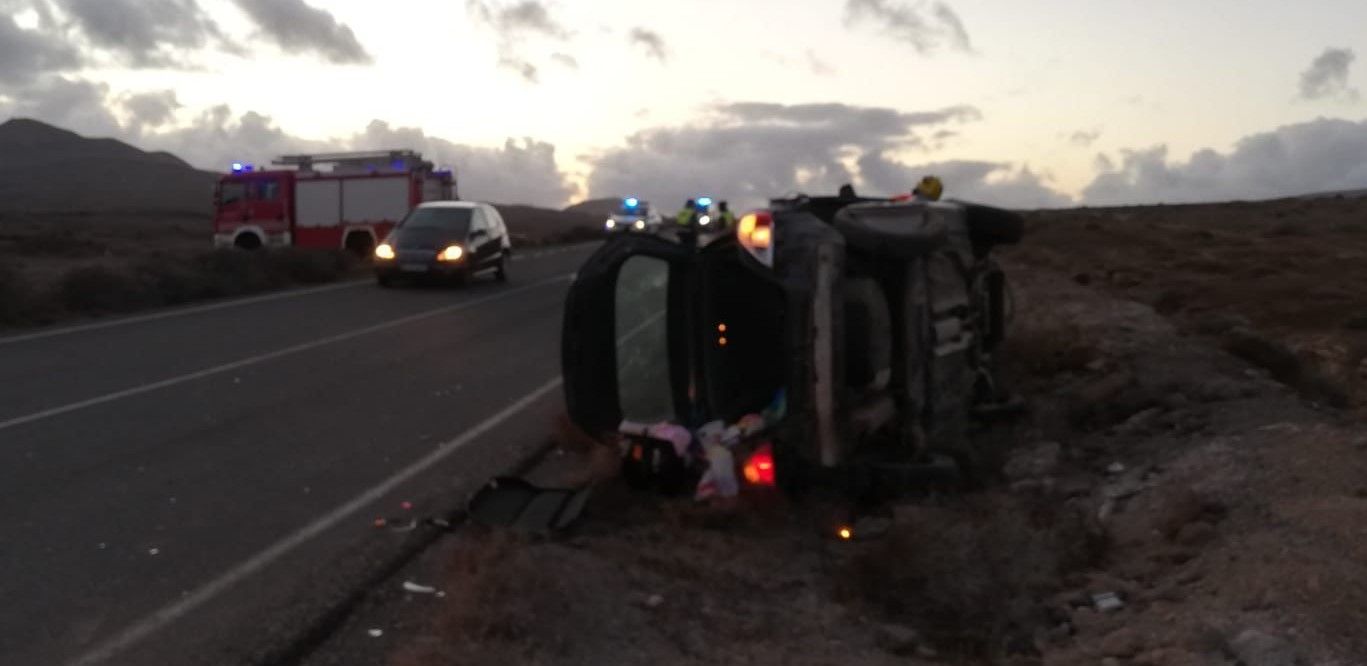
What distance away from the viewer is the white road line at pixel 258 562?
6191mm

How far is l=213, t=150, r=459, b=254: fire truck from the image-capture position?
118ft

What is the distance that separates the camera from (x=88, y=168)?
187500 mm

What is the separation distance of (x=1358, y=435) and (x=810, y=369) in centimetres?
353

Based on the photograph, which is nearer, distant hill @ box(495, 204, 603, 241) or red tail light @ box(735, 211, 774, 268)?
red tail light @ box(735, 211, 774, 268)

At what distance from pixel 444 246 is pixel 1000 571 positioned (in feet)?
71.3

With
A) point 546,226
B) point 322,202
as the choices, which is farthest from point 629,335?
point 546,226

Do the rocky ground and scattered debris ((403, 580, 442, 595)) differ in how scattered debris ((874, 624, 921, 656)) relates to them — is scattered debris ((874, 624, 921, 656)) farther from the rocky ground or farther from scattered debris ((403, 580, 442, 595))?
scattered debris ((403, 580, 442, 595))

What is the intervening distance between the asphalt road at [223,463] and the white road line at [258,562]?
0.6 inches

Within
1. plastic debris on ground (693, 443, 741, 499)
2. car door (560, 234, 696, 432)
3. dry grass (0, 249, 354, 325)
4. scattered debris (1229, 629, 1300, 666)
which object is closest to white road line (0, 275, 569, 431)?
dry grass (0, 249, 354, 325)

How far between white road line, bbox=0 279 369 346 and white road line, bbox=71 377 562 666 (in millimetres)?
10315

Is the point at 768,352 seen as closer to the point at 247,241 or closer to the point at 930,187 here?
the point at 930,187

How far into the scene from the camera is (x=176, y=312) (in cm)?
2295

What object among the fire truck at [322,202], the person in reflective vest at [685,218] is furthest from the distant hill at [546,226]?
the person in reflective vest at [685,218]

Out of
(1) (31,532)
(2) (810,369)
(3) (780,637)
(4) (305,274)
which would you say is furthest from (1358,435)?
(4) (305,274)
